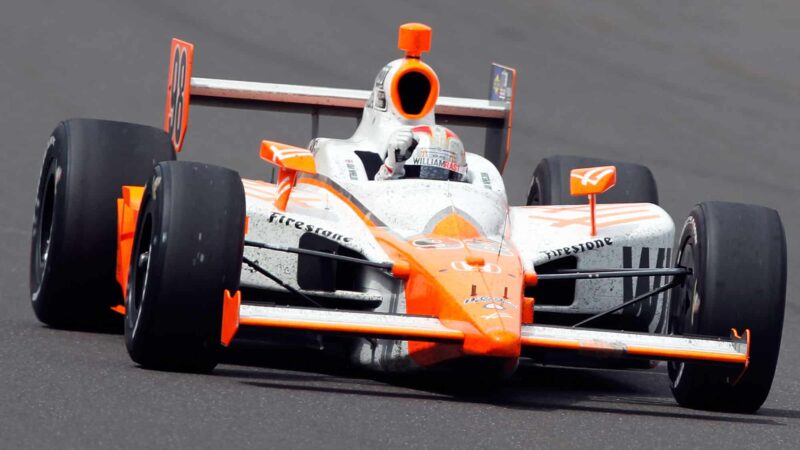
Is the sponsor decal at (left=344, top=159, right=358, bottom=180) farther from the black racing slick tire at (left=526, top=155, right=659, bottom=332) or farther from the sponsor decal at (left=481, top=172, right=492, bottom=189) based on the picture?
the black racing slick tire at (left=526, top=155, right=659, bottom=332)

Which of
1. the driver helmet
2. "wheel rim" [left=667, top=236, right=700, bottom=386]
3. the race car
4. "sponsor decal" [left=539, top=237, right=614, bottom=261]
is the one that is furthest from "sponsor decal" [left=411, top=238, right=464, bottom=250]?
"wheel rim" [left=667, top=236, right=700, bottom=386]

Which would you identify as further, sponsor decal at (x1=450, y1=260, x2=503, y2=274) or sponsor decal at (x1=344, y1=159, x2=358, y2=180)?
sponsor decal at (x1=344, y1=159, x2=358, y2=180)

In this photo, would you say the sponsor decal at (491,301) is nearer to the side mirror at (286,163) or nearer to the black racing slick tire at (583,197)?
the side mirror at (286,163)

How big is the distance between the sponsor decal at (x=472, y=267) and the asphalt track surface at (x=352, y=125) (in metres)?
0.57

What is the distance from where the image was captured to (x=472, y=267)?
8070mm

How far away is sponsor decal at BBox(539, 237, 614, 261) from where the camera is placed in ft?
29.0

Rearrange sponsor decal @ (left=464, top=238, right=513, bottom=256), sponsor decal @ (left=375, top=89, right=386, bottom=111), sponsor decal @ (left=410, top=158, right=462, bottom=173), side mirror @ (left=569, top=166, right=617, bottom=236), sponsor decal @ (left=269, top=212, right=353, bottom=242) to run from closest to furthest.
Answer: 1. sponsor decal @ (left=464, top=238, right=513, bottom=256)
2. sponsor decal @ (left=269, top=212, right=353, bottom=242)
3. side mirror @ (left=569, top=166, right=617, bottom=236)
4. sponsor decal @ (left=410, top=158, right=462, bottom=173)
5. sponsor decal @ (left=375, top=89, right=386, bottom=111)

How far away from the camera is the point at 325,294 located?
864 centimetres

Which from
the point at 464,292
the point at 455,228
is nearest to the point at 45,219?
the point at 455,228

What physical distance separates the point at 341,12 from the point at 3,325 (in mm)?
13812

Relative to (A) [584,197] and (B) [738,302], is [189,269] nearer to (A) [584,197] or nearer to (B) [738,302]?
(B) [738,302]

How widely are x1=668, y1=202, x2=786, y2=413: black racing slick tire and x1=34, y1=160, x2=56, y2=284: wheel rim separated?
3.56m

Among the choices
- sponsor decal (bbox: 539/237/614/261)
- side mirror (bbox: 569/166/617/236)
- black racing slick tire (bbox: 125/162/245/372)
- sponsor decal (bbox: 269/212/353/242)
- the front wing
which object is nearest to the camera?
the front wing

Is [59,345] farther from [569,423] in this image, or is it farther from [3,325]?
[569,423]
